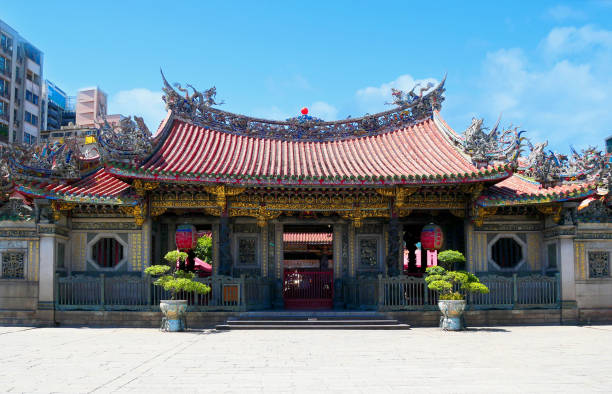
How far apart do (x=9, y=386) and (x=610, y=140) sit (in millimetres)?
46965

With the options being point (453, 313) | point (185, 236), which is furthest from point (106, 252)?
point (453, 313)

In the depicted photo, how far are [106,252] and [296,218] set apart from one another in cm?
575

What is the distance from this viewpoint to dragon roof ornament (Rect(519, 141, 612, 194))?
15.0 m

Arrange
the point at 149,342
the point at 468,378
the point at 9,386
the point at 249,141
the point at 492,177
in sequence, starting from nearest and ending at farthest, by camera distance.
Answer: the point at 9,386 < the point at 468,378 < the point at 149,342 < the point at 492,177 < the point at 249,141

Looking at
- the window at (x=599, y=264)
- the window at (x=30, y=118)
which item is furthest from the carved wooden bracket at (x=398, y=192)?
the window at (x=30, y=118)

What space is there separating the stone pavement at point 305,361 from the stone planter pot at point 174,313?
60 centimetres

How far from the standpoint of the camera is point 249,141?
18.1 m

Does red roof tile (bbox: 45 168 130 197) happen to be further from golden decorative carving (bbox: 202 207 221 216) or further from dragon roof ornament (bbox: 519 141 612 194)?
dragon roof ornament (bbox: 519 141 612 194)

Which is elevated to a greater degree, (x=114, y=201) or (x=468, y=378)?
(x=114, y=201)

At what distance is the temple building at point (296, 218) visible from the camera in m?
14.3

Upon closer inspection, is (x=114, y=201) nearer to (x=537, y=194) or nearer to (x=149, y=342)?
(x=149, y=342)

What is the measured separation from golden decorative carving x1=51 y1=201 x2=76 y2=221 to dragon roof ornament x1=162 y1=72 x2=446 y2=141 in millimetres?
4889

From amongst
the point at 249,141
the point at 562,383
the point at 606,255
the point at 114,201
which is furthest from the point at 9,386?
the point at 606,255

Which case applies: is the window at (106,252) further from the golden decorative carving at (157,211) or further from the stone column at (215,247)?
the stone column at (215,247)
